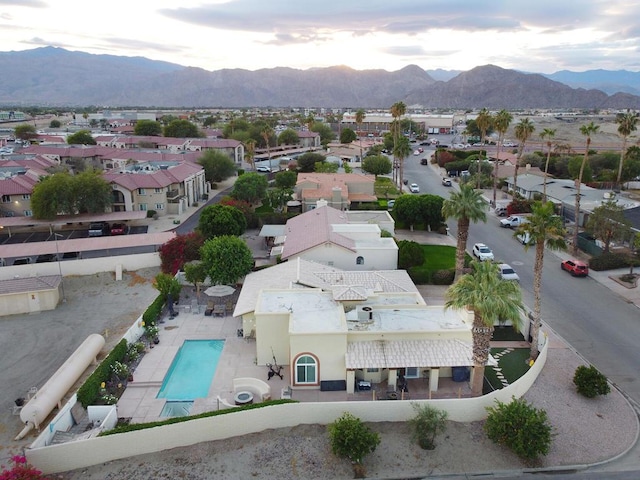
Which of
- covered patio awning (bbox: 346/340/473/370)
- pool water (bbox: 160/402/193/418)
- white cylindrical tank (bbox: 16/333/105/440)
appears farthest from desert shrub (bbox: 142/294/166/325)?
covered patio awning (bbox: 346/340/473/370)

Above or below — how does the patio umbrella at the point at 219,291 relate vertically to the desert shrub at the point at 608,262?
below

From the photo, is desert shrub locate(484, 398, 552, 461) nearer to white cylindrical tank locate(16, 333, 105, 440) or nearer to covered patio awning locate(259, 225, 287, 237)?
white cylindrical tank locate(16, 333, 105, 440)

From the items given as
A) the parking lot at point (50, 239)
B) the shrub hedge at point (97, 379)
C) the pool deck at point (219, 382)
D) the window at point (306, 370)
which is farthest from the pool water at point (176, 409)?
the parking lot at point (50, 239)

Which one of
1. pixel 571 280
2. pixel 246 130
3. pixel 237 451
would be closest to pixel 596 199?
pixel 571 280

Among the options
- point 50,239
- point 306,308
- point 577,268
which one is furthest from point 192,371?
point 50,239

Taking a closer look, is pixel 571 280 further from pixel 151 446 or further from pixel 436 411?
pixel 151 446

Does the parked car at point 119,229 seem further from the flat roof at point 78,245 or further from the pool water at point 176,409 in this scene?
the pool water at point 176,409
